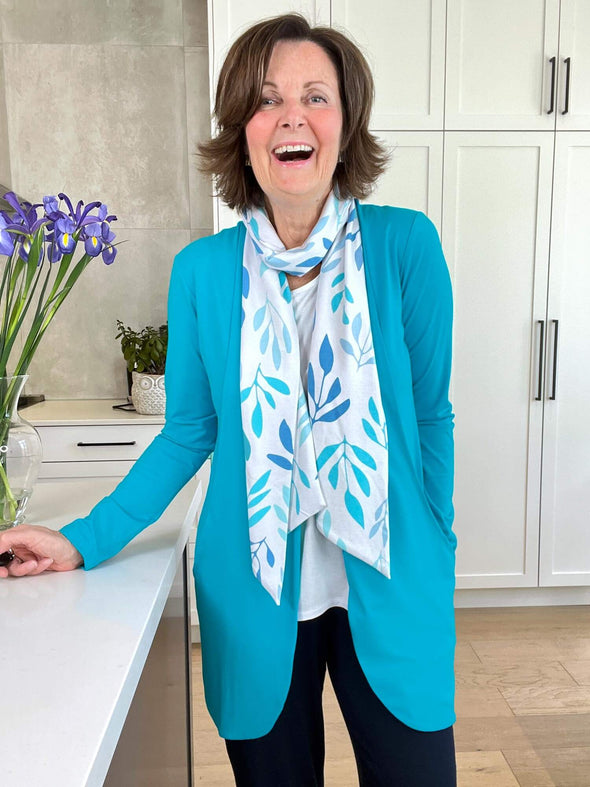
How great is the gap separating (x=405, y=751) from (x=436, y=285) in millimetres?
671

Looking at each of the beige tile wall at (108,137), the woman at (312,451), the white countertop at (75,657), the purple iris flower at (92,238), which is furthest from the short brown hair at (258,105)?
the beige tile wall at (108,137)

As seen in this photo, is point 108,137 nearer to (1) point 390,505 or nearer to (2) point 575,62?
(2) point 575,62

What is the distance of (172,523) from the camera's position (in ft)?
4.06

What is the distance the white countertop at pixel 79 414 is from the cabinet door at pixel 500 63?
5.13 ft

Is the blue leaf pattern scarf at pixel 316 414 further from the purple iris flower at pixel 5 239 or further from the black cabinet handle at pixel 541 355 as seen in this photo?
the black cabinet handle at pixel 541 355

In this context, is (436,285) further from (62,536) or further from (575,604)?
(575,604)

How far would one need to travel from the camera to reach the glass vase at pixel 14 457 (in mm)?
1078

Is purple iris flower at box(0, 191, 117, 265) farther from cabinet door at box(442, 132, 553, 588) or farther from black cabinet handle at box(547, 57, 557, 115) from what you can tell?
black cabinet handle at box(547, 57, 557, 115)

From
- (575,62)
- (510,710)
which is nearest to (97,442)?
(510,710)

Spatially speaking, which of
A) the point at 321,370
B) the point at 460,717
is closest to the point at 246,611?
the point at 321,370

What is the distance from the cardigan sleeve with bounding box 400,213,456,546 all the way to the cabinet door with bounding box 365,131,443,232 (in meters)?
1.72

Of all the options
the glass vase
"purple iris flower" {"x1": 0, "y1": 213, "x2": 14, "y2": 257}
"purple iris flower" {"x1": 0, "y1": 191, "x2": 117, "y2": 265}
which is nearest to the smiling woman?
"purple iris flower" {"x1": 0, "y1": 191, "x2": 117, "y2": 265}

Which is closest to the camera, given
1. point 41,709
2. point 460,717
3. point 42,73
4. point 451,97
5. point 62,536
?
point 41,709

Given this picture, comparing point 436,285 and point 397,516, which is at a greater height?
point 436,285
